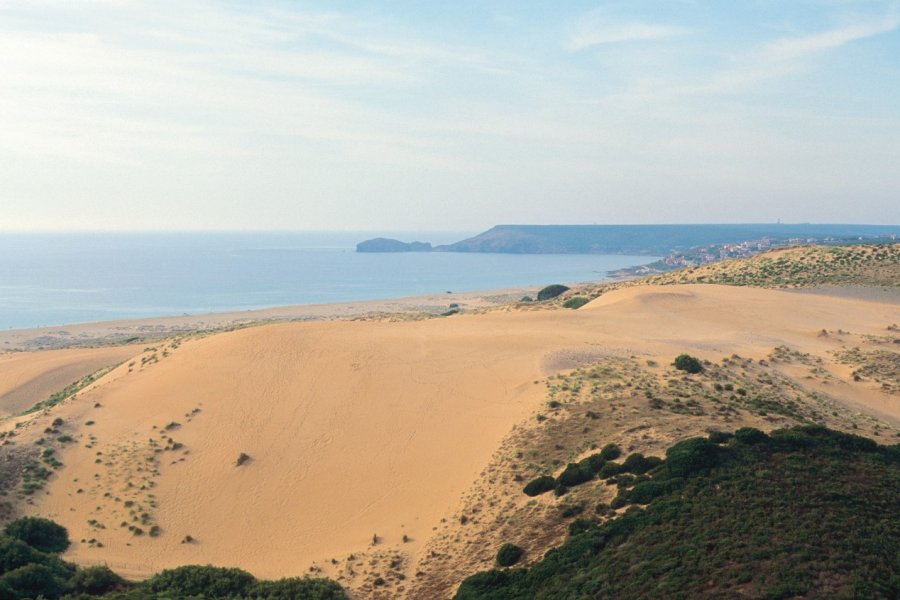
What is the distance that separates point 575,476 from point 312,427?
12980 millimetres

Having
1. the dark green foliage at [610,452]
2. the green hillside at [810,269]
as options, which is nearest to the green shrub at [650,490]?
the dark green foliage at [610,452]

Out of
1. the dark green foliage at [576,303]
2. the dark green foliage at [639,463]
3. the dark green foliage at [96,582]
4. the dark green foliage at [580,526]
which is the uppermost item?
the dark green foliage at [576,303]

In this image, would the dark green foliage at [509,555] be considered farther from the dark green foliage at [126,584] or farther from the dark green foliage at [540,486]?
the dark green foliage at [126,584]

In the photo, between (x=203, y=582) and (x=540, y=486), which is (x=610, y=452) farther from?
(x=203, y=582)

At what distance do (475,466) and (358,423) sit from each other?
Answer: 6.91 metres

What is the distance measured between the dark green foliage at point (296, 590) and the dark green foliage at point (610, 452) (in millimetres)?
9121

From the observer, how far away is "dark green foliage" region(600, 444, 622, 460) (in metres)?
22.9

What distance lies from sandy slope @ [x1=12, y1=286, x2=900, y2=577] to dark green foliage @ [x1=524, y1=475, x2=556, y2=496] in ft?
9.43

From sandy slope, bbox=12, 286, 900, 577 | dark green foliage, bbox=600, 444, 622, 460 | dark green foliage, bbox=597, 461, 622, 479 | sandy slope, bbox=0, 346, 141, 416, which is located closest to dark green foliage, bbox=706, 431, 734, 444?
dark green foliage, bbox=600, 444, 622, 460

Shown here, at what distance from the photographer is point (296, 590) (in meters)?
18.6

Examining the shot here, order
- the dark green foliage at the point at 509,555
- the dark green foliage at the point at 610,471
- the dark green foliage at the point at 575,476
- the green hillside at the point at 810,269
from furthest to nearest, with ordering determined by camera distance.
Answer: the green hillside at the point at 810,269 → the dark green foliage at the point at 575,476 → the dark green foliage at the point at 610,471 → the dark green foliage at the point at 509,555

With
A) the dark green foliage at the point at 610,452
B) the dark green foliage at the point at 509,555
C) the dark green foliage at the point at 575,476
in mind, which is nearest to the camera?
the dark green foliage at the point at 509,555

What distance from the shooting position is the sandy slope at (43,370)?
50731 mm

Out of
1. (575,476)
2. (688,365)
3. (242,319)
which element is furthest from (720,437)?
(242,319)
